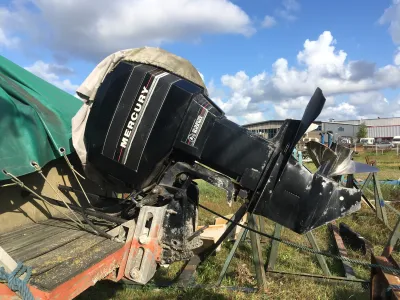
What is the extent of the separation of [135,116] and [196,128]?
0.43 meters

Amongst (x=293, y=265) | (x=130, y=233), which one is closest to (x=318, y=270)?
(x=293, y=265)

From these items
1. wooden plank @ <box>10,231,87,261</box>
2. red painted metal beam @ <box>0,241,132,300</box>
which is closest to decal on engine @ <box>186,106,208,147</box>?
red painted metal beam @ <box>0,241,132,300</box>

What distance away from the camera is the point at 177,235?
220 cm

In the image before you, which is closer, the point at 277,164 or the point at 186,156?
→ the point at 277,164

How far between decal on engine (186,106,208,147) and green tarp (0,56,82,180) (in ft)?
3.60

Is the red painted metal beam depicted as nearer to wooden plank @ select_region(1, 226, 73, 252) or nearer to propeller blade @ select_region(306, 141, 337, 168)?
wooden plank @ select_region(1, 226, 73, 252)

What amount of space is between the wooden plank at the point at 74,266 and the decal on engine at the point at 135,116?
23.2 inches

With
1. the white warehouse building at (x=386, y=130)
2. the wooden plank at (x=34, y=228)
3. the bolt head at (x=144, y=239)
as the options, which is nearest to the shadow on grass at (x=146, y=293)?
the wooden plank at (x=34, y=228)

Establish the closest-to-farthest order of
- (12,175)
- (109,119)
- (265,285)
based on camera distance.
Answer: (12,175) < (109,119) < (265,285)

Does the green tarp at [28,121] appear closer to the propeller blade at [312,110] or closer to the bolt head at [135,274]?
the bolt head at [135,274]

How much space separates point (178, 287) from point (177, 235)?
181 centimetres

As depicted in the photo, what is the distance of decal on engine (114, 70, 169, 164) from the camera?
2.35 m

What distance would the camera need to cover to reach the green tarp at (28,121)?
2305 mm

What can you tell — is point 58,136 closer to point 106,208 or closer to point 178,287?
point 106,208
